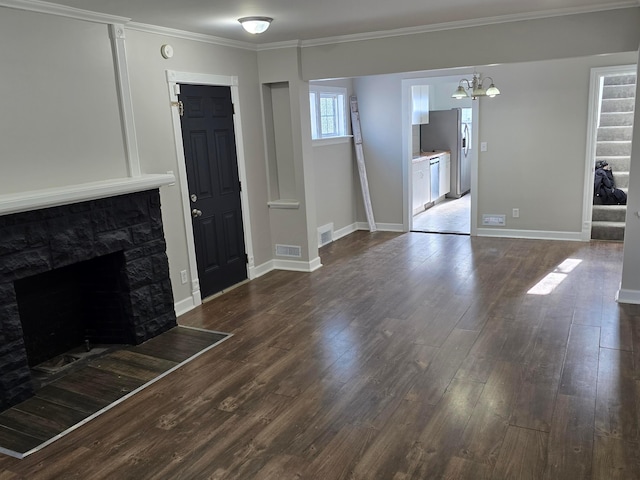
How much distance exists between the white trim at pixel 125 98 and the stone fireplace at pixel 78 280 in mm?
311

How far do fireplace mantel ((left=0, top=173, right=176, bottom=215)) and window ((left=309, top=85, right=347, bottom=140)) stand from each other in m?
3.10

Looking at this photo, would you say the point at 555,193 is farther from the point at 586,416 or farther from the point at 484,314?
the point at 586,416

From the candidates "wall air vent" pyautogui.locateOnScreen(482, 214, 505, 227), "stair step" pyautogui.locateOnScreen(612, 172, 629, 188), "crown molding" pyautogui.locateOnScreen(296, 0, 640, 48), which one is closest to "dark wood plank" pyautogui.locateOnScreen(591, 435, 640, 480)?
"crown molding" pyautogui.locateOnScreen(296, 0, 640, 48)

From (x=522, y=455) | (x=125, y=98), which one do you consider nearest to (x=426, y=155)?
(x=125, y=98)

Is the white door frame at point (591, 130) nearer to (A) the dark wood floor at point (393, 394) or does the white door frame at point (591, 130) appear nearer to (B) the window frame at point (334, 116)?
(A) the dark wood floor at point (393, 394)

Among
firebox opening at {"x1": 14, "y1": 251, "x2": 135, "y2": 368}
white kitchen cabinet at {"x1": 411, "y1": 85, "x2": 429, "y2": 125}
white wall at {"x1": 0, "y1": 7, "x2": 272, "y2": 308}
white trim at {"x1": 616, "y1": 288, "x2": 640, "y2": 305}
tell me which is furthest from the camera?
white kitchen cabinet at {"x1": 411, "y1": 85, "x2": 429, "y2": 125}

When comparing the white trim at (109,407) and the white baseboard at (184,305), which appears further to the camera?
the white baseboard at (184,305)

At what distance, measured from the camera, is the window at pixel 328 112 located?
670 cm

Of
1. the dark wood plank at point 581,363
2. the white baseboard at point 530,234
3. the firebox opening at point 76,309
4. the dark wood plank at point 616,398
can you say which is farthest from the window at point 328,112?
the dark wood plank at point 616,398

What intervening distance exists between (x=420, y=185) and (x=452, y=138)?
1.92 m

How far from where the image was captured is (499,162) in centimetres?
675

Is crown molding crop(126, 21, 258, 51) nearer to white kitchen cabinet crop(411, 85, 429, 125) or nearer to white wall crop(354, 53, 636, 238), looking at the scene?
white wall crop(354, 53, 636, 238)

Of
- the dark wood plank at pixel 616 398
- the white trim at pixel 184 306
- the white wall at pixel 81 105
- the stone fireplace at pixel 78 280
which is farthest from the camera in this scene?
the white trim at pixel 184 306

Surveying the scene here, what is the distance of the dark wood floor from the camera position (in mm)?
2506
